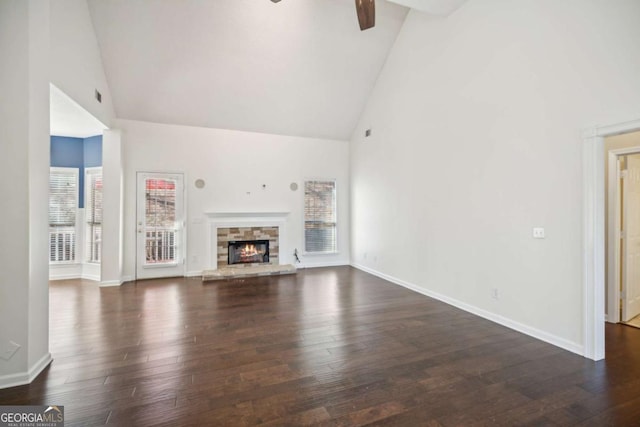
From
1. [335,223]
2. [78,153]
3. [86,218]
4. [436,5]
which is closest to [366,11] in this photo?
[436,5]

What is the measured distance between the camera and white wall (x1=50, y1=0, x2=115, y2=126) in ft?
11.3

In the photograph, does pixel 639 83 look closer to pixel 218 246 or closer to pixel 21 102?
pixel 21 102

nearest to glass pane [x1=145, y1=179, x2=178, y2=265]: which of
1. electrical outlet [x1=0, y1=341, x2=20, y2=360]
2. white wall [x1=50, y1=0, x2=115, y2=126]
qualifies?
white wall [x1=50, y1=0, x2=115, y2=126]

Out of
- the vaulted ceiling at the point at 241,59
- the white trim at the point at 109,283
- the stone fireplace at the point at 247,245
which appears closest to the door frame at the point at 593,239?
the vaulted ceiling at the point at 241,59

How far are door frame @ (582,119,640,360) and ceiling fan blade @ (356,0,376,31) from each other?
239 centimetres

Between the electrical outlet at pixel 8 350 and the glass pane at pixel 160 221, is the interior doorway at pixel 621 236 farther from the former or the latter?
the glass pane at pixel 160 221

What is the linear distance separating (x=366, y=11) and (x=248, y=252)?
16.5 feet

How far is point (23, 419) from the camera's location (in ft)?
6.46

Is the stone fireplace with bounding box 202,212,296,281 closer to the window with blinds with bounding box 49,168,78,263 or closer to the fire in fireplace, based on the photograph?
the fire in fireplace

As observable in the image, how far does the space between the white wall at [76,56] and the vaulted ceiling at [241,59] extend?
0.81 ft

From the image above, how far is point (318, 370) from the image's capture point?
2531mm

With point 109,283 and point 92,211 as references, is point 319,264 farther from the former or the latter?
point 92,211

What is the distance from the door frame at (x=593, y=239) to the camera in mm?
2684

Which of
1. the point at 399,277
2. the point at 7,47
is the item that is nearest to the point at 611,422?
the point at 399,277
